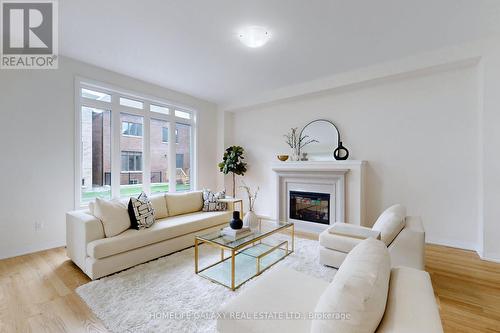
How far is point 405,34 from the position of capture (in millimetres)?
2801

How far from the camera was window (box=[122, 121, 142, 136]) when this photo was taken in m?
4.20

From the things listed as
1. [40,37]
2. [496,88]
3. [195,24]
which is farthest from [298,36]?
[40,37]

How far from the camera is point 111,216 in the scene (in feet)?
8.95

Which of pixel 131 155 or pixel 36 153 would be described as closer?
pixel 36 153

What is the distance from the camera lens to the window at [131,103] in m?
4.18

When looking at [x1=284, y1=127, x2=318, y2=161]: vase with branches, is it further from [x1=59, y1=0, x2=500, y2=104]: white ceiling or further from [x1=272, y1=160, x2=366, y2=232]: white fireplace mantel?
[x1=59, y1=0, x2=500, y2=104]: white ceiling

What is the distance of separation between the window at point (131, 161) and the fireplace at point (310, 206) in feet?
10.1

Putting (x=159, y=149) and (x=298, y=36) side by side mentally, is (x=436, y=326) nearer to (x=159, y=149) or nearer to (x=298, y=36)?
(x=298, y=36)

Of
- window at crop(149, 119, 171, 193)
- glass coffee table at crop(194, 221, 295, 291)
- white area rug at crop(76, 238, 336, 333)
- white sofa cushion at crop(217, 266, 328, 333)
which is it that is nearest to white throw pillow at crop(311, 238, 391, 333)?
white sofa cushion at crop(217, 266, 328, 333)

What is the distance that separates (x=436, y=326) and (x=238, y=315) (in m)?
0.86

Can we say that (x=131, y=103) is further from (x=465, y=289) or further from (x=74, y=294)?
(x=465, y=289)

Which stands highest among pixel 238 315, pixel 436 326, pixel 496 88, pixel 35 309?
pixel 496 88

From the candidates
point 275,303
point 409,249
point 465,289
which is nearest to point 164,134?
point 275,303

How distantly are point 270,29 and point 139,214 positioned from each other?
9.28 ft
